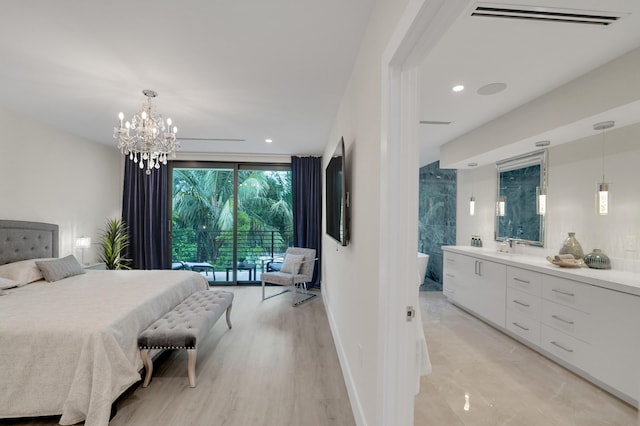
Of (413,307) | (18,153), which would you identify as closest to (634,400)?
(413,307)

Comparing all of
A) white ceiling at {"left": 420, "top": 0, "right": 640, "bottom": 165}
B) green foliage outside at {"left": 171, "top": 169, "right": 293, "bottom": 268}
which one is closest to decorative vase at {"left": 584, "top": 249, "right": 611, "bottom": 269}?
white ceiling at {"left": 420, "top": 0, "right": 640, "bottom": 165}

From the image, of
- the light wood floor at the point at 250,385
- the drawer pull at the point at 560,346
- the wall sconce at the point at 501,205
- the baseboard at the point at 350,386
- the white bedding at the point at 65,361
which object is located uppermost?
the wall sconce at the point at 501,205

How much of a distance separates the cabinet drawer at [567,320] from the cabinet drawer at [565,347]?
5 centimetres

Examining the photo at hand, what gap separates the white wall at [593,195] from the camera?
2.51 m

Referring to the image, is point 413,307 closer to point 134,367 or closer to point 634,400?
point 134,367

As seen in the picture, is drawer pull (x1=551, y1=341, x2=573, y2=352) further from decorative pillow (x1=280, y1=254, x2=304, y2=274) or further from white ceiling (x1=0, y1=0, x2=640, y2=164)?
decorative pillow (x1=280, y1=254, x2=304, y2=274)

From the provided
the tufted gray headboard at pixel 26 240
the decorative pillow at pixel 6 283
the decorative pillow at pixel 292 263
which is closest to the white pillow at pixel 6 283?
the decorative pillow at pixel 6 283

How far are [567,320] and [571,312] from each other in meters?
0.09

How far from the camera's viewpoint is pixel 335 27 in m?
1.86

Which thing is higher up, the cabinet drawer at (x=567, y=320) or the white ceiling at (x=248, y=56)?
the white ceiling at (x=248, y=56)

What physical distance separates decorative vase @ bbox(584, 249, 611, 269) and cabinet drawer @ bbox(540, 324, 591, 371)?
2.28ft

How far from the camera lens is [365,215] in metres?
1.81

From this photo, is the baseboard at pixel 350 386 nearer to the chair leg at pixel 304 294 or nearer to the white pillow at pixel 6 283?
the chair leg at pixel 304 294

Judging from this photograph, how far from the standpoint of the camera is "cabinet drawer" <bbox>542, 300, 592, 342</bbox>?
2.39 metres
